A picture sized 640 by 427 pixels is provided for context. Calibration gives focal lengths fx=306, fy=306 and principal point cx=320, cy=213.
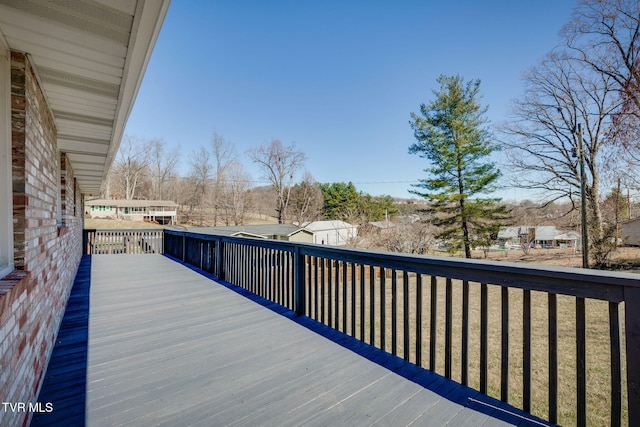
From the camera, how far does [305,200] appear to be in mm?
33938

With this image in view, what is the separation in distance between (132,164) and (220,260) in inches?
1606

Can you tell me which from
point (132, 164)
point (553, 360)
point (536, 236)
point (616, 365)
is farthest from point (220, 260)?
point (132, 164)

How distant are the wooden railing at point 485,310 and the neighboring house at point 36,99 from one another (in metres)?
2.07

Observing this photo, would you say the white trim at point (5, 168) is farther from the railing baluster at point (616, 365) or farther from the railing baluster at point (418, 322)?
the railing baluster at point (616, 365)

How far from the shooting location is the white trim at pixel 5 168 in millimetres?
1645

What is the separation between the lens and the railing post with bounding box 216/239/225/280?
5.44 meters

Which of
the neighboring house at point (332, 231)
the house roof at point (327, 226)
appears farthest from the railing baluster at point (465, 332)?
the house roof at point (327, 226)

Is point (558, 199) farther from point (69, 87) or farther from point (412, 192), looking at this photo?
point (69, 87)

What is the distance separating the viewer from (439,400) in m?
1.82

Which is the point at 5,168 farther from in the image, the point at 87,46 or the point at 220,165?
the point at 220,165

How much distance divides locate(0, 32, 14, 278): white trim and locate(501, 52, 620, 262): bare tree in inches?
811

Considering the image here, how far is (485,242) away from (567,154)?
676 centimetres

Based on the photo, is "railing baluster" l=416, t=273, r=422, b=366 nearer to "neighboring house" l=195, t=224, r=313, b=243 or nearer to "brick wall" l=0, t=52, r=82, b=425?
"brick wall" l=0, t=52, r=82, b=425

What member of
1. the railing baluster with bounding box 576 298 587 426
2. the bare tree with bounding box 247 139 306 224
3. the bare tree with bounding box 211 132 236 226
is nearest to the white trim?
the railing baluster with bounding box 576 298 587 426
